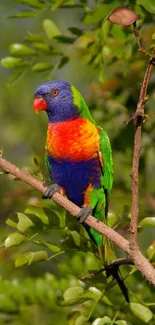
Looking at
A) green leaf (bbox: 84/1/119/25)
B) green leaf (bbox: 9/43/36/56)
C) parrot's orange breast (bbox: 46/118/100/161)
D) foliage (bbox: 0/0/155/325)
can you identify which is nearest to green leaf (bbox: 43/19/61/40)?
foliage (bbox: 0/0/155/325)

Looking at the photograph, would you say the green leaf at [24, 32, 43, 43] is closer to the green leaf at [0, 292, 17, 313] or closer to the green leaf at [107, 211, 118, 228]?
the green leaf at [107, 211, 118, 228]

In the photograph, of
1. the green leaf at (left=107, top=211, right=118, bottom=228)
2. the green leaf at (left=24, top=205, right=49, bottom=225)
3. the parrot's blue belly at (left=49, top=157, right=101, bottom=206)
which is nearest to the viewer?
the green leaf at (left=24, top=205, right=49, bottom=225)

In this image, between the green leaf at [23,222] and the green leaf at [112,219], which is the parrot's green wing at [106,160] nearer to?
the green leaf at [112,219]

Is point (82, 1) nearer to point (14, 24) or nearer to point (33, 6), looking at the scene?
point (33, 6)

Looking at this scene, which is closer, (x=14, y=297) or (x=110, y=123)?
(x=14, y=297)

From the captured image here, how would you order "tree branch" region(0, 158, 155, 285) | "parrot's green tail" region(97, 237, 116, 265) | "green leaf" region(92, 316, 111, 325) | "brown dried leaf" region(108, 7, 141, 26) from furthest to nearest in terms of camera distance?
1. "parrot's green tail" region(97, 237, 116, 265)
2. "green leaf" region(92, 316, 111, 325)
3. "tree branch" region(0, 158, 155, 285)
4. "brown dried leaf" region(108, 7, 141, 26)

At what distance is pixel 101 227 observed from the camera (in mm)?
1625

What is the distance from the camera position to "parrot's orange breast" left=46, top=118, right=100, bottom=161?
228 centimetres

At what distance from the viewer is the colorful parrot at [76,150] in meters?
2.28

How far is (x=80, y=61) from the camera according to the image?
2471mm

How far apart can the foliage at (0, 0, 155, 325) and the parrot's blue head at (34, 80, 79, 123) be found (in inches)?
5.1

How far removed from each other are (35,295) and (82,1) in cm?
97

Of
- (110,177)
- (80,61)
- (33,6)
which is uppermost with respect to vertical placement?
(33,6)

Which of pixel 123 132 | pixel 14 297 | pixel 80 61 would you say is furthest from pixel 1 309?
pixel 80 61
